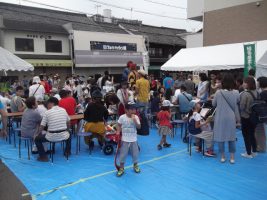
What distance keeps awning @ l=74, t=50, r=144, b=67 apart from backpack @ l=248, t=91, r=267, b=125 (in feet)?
56.3

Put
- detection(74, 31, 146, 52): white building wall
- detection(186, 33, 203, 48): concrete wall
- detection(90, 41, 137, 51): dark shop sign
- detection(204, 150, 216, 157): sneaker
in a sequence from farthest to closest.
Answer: detection(90, 41, 137, 51): dark shop sign, detection(74, 31, 146, 52): white building wall, detection(186, 33, 203, 48): concrete wall, detection(204, 150, 216, 157): sneaker

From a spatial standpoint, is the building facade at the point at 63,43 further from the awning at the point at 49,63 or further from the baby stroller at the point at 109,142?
the baby stroller at the point at 109,142

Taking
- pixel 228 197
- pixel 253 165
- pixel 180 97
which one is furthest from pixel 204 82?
pixel 228 197

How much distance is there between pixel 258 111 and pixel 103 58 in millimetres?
18441

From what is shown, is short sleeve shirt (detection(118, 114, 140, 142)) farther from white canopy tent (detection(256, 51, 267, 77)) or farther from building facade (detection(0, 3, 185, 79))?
building facade (detection(0, 3, 185, 79))

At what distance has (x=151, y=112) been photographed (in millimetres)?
8938

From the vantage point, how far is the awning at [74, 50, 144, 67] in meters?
21.2

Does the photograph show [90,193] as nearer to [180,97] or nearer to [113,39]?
[180,97]

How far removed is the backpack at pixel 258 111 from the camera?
17.4 feet

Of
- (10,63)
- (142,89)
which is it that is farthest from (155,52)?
(142,89)

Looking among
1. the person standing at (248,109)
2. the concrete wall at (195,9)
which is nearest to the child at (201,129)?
the person standing at (248,109)

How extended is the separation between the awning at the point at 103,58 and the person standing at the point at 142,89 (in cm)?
1407

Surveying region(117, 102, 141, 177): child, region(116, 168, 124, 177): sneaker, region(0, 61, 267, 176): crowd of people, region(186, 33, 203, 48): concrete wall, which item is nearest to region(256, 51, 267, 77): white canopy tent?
region(0, 61, 267, 176): crowd of people

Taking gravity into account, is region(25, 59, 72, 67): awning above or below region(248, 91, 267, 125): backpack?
above
